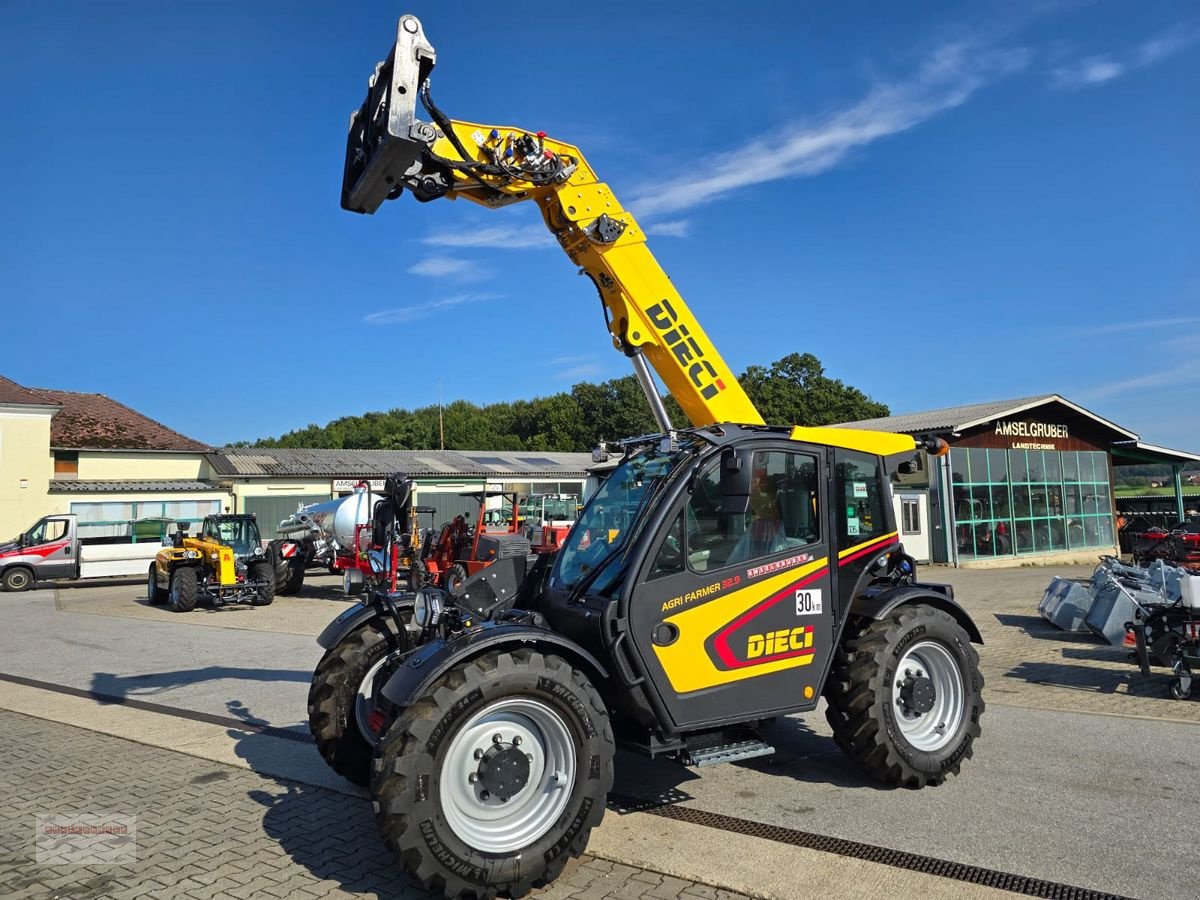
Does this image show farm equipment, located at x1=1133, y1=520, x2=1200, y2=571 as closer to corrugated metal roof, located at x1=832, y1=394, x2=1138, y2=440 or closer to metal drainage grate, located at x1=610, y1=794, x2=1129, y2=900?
corrugated metal roof, located at x1=832, y1=394, x2=1138, y2=440

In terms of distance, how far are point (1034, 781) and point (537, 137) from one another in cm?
550

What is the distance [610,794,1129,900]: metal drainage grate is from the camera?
378 cm

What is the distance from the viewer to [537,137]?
5867mm

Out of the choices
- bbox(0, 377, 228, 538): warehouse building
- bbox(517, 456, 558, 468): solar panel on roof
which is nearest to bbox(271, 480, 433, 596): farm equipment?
bbox(0, 377, 228, 538): warehouse building

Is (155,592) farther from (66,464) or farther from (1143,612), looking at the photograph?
(1143,612)

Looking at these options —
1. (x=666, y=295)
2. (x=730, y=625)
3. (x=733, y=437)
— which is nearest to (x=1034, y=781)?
(x=730, y=625)

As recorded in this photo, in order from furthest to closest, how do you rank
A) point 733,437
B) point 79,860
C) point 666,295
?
point 666,295 < point 733,437 < point 79,860

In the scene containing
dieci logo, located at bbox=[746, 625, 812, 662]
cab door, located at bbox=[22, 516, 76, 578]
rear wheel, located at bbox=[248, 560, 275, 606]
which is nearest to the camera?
dieci logo, located at bbox=[746, 625, 812, 662]

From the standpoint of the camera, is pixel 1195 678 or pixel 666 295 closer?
pixel 666 295

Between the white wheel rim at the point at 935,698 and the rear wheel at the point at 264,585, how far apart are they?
632 inches

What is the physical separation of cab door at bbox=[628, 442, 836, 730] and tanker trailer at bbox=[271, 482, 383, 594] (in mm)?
15501

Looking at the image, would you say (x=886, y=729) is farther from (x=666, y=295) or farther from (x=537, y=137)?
(x=537, y=137)

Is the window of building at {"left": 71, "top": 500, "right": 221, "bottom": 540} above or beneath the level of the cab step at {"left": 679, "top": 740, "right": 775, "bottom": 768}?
above

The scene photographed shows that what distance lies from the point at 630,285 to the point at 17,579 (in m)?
23.9
